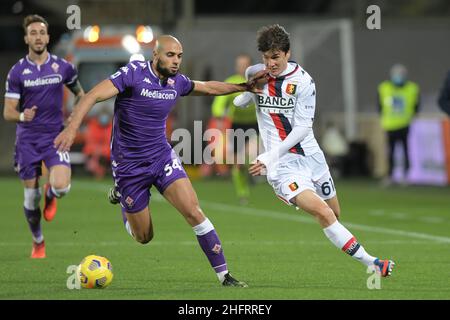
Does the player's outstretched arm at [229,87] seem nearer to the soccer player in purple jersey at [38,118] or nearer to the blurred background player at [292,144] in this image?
the blurred background player at [292,144]

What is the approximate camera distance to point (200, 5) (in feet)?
131

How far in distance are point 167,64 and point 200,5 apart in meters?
29.7

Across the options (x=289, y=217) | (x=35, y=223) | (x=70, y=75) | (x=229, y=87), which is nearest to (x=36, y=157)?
(x=35, y=223)

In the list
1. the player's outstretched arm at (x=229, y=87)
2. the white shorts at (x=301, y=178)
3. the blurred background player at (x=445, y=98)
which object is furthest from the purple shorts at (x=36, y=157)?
the blurred background player at (x=445, y=98)

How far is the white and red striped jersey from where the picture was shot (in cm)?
1080

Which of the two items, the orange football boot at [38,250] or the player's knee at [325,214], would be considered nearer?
the player's knee at [325,214]

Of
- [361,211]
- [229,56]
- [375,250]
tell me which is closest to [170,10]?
[229,56]

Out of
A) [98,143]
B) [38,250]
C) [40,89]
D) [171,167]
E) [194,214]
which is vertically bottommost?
[98,143]

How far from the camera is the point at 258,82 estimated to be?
10.9 meters

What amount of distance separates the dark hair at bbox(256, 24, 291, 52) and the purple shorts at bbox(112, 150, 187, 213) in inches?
47.7

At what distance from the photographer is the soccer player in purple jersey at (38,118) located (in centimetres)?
1320

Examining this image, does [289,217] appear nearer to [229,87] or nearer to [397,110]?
[229,87]

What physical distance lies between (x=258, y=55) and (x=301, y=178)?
80.1 feet

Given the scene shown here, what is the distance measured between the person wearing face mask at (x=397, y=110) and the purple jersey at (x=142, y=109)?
15.3 m
